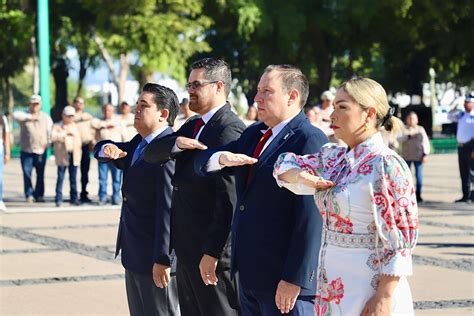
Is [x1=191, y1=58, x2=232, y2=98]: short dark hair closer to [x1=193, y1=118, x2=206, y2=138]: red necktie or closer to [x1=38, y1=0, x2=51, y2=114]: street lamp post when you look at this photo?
[x1=193, y1=118, x2=206, y2=138]: red necktie

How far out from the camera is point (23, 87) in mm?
103000

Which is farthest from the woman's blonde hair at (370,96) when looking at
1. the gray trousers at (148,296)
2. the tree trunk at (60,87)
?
the tree trunk at (60,87)

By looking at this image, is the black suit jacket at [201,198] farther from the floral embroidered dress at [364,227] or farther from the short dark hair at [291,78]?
the floral embroidered dress at [364,227]

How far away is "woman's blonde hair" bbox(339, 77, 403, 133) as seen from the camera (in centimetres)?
437

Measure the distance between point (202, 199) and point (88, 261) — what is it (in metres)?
6.17

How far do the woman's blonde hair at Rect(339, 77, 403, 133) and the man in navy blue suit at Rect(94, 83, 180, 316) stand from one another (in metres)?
1.98

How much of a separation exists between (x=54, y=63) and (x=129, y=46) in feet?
71.9

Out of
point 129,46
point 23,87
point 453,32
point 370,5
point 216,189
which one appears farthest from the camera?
point 23,87

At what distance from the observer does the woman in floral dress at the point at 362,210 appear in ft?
13.9

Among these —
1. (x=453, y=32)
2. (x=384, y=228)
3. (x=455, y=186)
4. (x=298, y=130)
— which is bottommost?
(x=455, y=186)

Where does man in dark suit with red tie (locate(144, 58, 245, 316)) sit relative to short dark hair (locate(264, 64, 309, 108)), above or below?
below

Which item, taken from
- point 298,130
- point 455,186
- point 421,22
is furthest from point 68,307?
point 421,22

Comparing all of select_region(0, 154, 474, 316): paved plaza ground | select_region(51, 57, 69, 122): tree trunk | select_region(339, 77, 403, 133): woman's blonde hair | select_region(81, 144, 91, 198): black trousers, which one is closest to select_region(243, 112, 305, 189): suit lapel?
select_region(339, 77, 403, 133): woman's blonde hair

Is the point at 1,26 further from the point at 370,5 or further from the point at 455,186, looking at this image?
the point at 455,186
